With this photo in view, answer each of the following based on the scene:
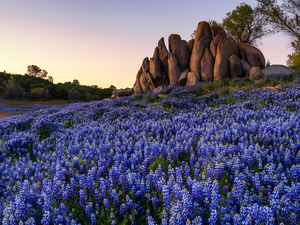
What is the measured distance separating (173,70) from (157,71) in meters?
1.63

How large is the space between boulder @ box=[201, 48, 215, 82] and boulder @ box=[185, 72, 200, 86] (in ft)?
2.22

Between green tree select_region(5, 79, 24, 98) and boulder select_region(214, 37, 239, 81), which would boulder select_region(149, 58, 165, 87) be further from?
green tree select_region(5, 79, 24, 98)

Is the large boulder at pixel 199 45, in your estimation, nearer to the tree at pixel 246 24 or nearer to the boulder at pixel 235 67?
the boulder at pixel 235 67

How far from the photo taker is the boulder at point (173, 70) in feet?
65.1

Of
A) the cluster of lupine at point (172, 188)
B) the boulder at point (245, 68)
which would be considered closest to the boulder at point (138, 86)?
the boulder at point (245, 68)

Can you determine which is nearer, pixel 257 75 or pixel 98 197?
pixel 98 197

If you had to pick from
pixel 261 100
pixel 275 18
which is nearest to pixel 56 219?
pixel 261 100

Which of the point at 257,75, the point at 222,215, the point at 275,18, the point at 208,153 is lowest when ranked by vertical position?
the point at 222,215

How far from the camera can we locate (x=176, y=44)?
71.1 feet

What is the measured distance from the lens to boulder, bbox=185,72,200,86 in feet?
58.7

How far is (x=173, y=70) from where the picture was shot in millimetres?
20109

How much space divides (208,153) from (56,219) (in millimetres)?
Answer: 2370

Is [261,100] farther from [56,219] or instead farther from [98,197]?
[56,219]

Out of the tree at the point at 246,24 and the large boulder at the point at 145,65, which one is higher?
the tree at the point at 246,24
